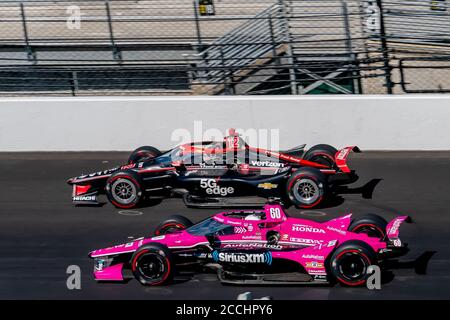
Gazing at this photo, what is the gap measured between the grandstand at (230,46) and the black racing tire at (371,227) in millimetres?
6215

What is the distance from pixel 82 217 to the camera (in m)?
12.5

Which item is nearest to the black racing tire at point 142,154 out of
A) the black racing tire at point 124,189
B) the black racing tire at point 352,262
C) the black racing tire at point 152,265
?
the black racing tire at point 124,189

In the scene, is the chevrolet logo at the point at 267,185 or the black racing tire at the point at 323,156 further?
the black racing tire at the point at 323,156

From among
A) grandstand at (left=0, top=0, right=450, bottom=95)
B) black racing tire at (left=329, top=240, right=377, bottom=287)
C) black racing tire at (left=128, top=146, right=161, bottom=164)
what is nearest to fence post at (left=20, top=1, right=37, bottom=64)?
grandstand at (left=0, top=0, right=450, bottom=95)

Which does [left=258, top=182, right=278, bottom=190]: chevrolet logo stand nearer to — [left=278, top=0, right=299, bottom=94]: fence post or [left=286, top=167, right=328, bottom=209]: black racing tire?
[left=286, top=167, right=328, bottom=209]: black racing tire

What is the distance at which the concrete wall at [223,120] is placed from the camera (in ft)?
50.2

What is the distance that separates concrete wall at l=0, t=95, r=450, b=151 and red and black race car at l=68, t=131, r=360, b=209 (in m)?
2.10

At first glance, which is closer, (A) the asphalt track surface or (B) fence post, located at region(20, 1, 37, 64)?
(A) the asphalt track surface

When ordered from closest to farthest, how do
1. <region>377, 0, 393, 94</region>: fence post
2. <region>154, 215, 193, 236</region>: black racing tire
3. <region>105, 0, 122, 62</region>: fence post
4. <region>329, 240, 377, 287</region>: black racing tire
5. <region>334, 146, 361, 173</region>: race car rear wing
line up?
1. <region>329, 240, 377, 287</region>: black racing tire
2. <region>154, 215, 193, 236</region>: black racing tire
3. <region>334, 146, 361, 173</region>: race car rear wing
4. <region>377, 0, 393, 94</region>: fence post
5. <region>105, 0, 122, 62</region>: fence post

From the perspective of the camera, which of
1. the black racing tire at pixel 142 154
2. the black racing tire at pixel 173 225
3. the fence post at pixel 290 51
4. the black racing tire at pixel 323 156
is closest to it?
the black racing tire at pixel 173 225

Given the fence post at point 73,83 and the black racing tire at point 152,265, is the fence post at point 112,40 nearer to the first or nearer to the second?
the fence post at point 73,83

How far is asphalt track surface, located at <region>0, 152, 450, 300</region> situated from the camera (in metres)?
9.37

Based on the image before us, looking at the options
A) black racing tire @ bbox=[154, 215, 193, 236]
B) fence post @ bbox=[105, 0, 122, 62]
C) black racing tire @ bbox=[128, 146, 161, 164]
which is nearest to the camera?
black racing tire @ bbox=[154, 215, 193, 236]

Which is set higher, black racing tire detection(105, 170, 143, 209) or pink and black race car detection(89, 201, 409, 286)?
black racing tire detection(105, 170, 143, 209)
